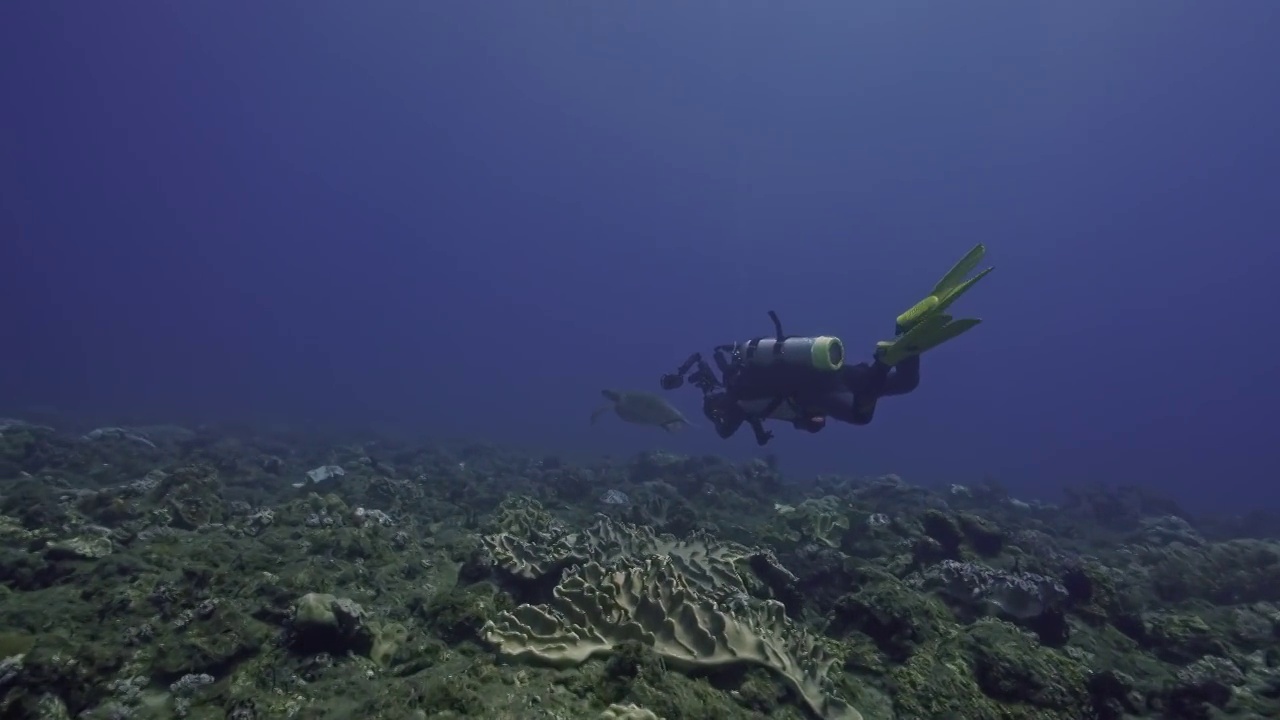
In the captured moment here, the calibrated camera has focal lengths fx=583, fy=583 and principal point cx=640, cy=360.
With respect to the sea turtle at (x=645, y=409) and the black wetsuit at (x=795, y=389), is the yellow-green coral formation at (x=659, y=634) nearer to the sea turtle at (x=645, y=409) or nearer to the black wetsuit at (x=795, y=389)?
the black wetsuit at (x=795, y=389)

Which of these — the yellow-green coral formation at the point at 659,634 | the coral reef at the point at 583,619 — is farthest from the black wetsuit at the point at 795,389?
the yellow-green coral formation at the point at 659,634

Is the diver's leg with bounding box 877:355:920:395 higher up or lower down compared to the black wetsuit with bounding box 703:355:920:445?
higher up

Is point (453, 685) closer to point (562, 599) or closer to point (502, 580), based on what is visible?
point (562, 599)

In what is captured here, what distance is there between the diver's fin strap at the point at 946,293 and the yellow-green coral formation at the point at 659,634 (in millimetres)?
4758

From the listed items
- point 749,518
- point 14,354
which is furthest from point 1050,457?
point 14,354

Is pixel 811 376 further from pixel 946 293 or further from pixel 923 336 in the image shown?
pixel 946 293

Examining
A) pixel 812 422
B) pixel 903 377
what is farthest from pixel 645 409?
pixel 903 377

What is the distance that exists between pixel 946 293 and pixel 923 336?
65 centimetres

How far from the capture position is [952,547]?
352 inches

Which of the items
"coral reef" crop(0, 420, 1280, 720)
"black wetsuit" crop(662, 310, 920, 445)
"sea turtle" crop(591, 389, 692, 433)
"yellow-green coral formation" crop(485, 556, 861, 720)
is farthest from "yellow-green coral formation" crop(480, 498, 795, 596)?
"sea turtle" crop(591, 389, 692, 433)

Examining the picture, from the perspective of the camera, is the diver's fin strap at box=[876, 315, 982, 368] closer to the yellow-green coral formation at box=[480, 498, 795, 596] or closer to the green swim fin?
the green swim fin

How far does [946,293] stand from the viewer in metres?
7.85

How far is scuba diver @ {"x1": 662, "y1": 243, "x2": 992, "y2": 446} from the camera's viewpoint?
8273 mm

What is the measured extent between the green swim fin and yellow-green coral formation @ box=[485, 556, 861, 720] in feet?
15.6
